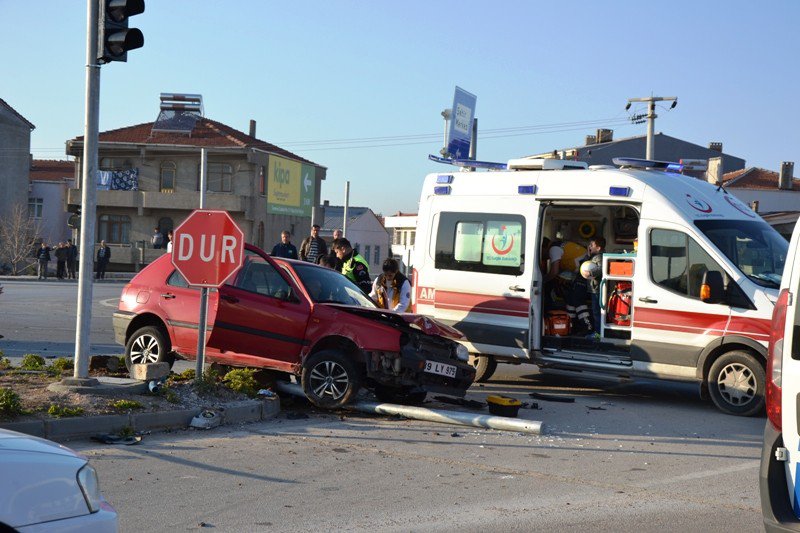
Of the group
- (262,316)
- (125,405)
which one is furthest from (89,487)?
(262,316)

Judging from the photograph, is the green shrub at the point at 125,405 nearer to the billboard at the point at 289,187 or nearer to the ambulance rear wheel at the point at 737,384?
the ambulance rear wheel at the point at 737,384

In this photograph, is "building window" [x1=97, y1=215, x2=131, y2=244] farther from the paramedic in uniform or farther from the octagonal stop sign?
the octagonal stop sign

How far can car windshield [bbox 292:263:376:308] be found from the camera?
11227 mm

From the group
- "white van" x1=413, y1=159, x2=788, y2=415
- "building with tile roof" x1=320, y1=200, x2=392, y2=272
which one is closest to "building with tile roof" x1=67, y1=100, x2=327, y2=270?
"building with tile roof" x1=320, y1=200, x2=392, y2=272

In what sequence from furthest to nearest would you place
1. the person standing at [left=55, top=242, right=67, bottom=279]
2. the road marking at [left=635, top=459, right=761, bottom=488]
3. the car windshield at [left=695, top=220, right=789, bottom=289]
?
the person standing at [left=55, top=242, right=67, bottom=279] < the car windshield at [left=695, top=220, right=789, bottom=289] < the road marking at [left=635, top=459, right=761, bottom=488]

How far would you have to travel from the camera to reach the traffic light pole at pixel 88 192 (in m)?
9.55

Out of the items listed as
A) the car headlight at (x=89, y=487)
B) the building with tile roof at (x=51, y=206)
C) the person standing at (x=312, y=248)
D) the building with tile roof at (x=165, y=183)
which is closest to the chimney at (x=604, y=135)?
the building with tile roof at (x=165, y=183)

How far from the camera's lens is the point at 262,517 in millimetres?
6367

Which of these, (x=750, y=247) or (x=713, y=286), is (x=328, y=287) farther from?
(x=750, y=247)

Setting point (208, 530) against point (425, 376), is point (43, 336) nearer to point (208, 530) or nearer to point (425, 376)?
point (425, 376)

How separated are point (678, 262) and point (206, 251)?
5.62 meters

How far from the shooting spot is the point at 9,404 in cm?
814

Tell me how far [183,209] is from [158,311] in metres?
51.0

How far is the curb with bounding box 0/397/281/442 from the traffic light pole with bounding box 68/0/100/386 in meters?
1.02
